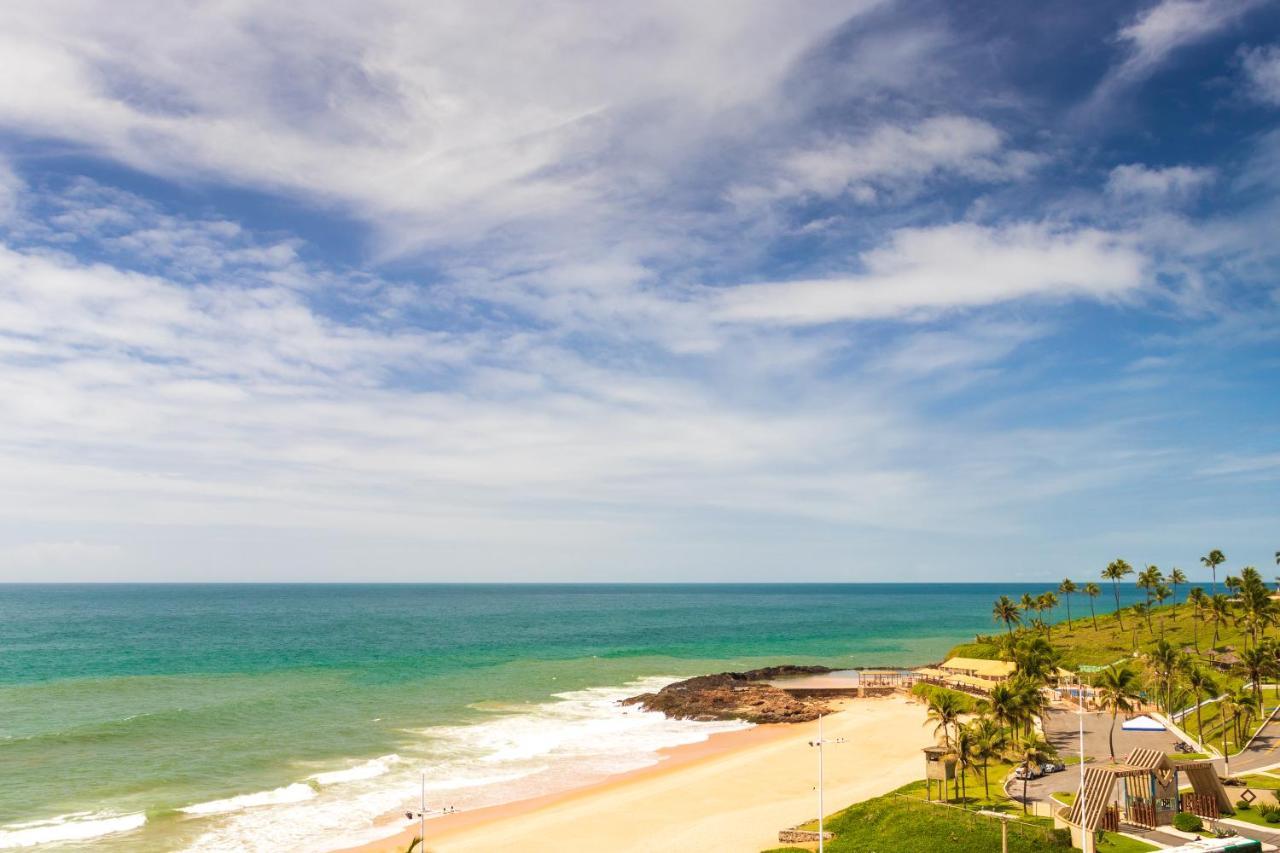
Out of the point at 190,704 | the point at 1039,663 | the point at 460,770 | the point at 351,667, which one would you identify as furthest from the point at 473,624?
the point at 1039,663

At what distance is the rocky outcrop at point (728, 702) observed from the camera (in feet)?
269

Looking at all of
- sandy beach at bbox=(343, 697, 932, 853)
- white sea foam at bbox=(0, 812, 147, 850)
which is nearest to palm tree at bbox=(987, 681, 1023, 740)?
sandy beach at bbox=(343, 697, 932, 853)

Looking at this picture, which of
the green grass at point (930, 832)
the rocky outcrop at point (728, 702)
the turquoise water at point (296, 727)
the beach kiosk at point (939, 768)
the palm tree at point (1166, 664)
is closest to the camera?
the green grass at point (930, 832)

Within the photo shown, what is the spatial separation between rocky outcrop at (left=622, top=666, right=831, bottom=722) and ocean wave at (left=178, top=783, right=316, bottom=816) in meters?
39.2

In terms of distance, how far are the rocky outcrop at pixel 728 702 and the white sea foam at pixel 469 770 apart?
8.64 feet

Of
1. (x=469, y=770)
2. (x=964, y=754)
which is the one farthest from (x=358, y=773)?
(x=964, y=754)

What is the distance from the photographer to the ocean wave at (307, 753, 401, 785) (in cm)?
5488

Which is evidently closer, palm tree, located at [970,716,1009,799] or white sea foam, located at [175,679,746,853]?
palm tree, located at [970,716,1009,799]

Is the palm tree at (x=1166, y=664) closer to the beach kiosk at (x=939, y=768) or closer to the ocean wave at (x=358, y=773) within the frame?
the beach kiosk at (x=939, y=768)

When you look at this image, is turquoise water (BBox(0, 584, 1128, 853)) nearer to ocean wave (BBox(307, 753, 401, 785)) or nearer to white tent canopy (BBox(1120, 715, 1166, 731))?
ocean wave (BBox(307, 753, 401, 785))

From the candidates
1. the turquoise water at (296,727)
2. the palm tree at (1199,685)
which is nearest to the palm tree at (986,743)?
the palm tree at (1199,685)

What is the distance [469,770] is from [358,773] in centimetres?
757

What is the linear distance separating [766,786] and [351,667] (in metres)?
73.4

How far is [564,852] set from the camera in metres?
42.2
